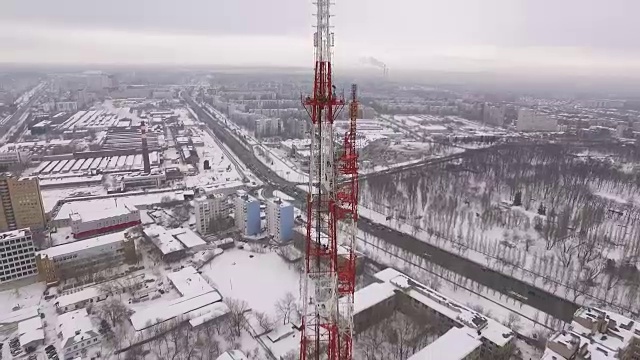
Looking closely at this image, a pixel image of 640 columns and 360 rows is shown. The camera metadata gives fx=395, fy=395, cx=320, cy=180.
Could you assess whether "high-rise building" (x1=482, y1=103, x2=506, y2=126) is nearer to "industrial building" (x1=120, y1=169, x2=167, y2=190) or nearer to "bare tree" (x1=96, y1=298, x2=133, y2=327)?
"industrial building" (x1=120, y1=169, x2=167, y2=190)

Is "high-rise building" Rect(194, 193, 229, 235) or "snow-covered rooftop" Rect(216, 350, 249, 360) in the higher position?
Result: "high-rise building" Rect(194, 193, 229, 235)

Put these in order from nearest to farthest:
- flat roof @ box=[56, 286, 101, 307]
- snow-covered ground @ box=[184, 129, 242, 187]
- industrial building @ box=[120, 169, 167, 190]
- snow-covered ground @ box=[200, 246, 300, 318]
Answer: flat roof @ box=[56, 286, 101, 307] → snow-covered ground @ box=[200, 246, 300, 318] → industrial building @ box=[120, 169, 167, 190] → snow-covered ground @ box=[184, 129, 242, 187]

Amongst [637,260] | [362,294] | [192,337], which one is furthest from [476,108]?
[192,337]

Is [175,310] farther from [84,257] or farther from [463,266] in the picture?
[463,266]

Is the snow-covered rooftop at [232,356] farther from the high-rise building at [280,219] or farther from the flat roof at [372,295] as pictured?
the high-rise building at [280,219]

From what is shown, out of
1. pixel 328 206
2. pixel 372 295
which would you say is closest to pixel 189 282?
pixel 372 295

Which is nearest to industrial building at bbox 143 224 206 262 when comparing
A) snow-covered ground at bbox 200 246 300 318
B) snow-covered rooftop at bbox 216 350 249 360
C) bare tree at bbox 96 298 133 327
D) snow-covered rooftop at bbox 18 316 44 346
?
snow-covered ground at bbox 200 246 300 318

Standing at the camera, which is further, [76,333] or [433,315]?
[433,315]

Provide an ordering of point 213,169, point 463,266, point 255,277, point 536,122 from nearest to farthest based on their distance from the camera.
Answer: point 255,277, point 463,266, point 213,169, point 536,122
